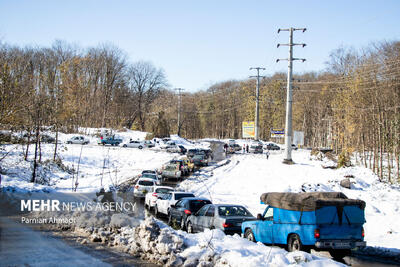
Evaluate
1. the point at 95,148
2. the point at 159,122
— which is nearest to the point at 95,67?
the point at 159,122

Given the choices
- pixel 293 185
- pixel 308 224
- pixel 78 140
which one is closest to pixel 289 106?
pixel 293 185

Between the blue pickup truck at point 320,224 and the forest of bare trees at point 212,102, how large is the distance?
1310 cm

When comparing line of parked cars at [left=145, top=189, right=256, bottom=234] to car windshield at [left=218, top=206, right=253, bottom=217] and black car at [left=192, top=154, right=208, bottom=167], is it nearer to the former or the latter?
car windshield at [left=218, top=206, right=253, bottom=217]

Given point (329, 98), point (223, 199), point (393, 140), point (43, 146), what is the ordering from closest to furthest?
point (223, 199) < point (393, 140) < point (43, 146) < point (329, 98)

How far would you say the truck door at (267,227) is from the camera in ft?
39.9

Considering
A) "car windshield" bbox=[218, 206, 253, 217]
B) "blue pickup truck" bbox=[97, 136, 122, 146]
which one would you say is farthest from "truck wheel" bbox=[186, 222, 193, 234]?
"blue pickup truck" bbox=[97, 136, 122, 146]

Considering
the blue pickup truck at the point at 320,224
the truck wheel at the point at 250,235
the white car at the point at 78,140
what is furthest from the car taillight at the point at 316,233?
the white car at the point at 78,140

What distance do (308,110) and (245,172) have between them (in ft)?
168

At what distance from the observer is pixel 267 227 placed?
40.3ft

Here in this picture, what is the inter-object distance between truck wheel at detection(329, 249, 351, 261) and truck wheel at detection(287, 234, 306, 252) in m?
1.01

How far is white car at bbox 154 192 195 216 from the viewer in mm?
19875

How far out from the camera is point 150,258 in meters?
9.92

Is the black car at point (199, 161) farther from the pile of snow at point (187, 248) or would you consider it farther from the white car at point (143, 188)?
the pile of snow at point (187, 248)

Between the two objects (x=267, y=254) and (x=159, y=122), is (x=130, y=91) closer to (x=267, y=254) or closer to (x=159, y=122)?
(x=159, y=122)
